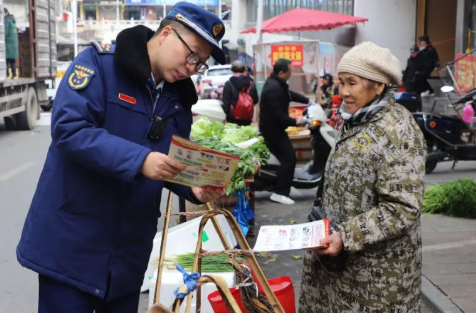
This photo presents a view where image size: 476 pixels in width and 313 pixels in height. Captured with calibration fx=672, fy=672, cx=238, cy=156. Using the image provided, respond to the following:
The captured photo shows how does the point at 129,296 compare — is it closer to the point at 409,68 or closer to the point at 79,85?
the point at 79,85

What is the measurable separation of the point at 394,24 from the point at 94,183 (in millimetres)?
19113

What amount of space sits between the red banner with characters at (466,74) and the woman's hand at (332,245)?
10947 mm

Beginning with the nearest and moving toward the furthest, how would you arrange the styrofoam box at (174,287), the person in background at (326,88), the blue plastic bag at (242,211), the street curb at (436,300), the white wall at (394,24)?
1. the styrofoam box at (174,287)
2. the street curb at (436,300)
3. the blue plastic bag at (242,211)
4. the person in background at (326,88)
5. the white wall at (394,24)

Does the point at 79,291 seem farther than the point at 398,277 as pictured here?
No

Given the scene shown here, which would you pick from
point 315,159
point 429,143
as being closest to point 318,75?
point 429,143

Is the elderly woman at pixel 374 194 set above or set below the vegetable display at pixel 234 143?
above

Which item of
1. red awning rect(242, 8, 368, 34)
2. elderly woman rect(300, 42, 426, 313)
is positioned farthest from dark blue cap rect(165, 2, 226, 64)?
red awning rect(242, 8, 368, 34)

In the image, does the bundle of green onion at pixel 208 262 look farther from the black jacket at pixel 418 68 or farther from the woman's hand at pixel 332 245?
the black jacket at pixel 418 68

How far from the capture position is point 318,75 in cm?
1530

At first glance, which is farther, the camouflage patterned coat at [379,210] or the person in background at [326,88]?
the person in background at [326,88]

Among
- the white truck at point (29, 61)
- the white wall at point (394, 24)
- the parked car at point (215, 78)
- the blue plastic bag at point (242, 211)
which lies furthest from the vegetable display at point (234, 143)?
the parked car at point (215, 78)

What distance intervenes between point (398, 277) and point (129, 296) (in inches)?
44.6

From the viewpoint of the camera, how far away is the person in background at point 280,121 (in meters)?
8.48

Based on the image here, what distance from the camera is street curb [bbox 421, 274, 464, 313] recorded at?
4.75 m
